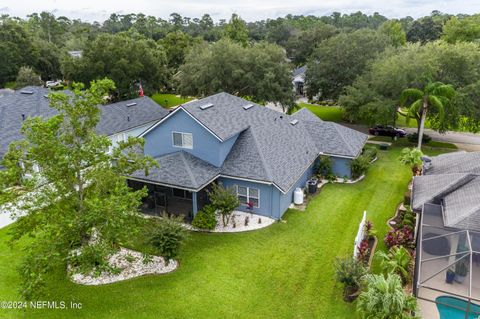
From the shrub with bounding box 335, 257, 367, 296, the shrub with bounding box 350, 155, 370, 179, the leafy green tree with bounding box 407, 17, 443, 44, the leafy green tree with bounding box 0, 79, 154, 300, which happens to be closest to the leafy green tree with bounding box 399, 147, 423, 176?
the shrub with bounding box 350, 155, 370, 179

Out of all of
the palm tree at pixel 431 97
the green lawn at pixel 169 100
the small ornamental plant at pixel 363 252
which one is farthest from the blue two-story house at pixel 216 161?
the green lawn at pixel 169 100

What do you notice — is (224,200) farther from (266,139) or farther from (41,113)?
(41,113)

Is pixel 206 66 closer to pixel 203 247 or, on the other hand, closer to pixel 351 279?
pixel 203 247

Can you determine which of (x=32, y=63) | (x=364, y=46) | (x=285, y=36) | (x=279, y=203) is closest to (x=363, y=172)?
(x=279, y=203)

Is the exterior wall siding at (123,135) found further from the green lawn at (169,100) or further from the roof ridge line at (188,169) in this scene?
the green lawn at (169,100)

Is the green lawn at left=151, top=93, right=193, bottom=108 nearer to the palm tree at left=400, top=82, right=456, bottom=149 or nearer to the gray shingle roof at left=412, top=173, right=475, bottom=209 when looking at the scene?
the palm tree at left=400, top=82, right=456, bottom=149

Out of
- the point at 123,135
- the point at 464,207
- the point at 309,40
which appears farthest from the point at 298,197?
the point at 309,40
